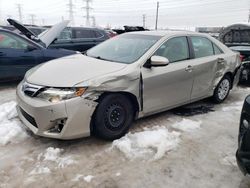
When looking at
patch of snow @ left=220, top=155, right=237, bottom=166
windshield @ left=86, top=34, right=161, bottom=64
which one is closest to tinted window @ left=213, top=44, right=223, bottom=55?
windshield @ left=86, top=34, right=161, bottom=64

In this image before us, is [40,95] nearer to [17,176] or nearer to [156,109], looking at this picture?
[17,176]

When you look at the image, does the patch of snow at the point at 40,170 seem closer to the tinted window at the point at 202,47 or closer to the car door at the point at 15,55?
the tinted window at the point at 202,47

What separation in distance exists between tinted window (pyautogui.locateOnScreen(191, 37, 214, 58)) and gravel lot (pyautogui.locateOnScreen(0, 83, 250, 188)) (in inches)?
50.6

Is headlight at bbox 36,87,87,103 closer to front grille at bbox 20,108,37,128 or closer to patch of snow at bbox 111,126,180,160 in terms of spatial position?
front grille at bbox 20,108,37,128

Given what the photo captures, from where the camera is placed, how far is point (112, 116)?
3.84m

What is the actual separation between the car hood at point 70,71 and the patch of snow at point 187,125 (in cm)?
A: 132

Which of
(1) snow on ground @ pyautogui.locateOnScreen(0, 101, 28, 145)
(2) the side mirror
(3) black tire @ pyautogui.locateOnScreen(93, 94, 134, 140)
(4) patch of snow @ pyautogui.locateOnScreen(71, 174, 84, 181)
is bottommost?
(4) patch of snow @ pyautogui.locateOnScreen(71, 174, 84, 181)

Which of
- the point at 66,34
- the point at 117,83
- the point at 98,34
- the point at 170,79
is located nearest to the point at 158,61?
the point at 170,79

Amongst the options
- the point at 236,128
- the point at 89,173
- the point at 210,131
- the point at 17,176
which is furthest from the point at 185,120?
the point at 17,176

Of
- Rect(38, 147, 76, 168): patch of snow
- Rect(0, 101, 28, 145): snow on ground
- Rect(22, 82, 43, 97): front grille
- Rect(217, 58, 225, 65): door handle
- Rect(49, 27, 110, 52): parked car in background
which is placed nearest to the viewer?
Rect(38, 147, 76, 168): patch of snow

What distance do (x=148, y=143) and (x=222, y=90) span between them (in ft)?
8.80

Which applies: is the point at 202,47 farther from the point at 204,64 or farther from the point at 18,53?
the point at 18,53

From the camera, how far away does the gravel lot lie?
3.08 meters

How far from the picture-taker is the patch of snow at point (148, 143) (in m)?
3.63
